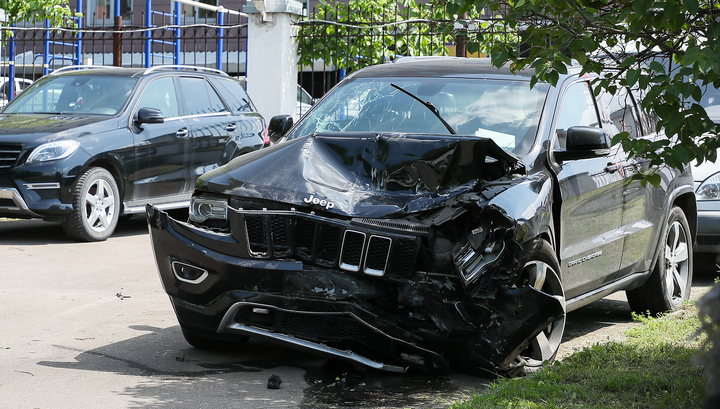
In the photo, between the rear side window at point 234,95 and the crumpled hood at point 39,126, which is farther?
the rear side window at point 234,95

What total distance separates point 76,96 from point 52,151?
1485 millimetres

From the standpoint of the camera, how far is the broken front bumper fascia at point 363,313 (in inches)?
171

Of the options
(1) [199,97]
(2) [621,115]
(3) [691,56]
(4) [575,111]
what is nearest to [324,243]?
(3) [691,56]

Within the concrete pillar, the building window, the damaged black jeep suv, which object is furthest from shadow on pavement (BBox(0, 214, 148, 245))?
the building window

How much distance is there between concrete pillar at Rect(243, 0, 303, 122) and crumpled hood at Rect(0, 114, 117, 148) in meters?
4.43

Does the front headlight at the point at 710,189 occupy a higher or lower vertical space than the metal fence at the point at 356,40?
lower

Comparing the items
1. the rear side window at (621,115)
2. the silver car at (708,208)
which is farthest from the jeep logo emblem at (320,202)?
the silver car at (708,208)

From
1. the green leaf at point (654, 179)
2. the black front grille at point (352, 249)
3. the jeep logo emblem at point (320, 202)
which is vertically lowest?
the black front grille at point (352, 249)

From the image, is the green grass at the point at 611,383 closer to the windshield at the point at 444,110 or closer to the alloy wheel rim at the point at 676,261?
the windshield at the point at 444,110

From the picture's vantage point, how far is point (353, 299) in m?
4.32

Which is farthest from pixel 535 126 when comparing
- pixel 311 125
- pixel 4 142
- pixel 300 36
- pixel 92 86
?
pixel 300 36

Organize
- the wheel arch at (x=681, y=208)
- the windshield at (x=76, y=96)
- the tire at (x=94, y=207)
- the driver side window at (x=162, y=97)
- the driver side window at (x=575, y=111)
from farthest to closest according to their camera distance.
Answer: the driver side window at (x=162, y=97) → the windshield at (x=76, y=96) → the tire at (x=94, y=207) → the wheel arch at (x=681, y=208) → the driver side window at (x=575, y=111)

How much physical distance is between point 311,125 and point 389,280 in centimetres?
188

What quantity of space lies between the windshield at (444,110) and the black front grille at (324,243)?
1.24 m
